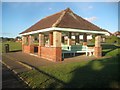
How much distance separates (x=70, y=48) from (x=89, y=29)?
9.98 ft

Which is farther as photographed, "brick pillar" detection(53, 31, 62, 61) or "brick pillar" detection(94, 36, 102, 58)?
"brick pillar" detection(94, 36, 102, 58)

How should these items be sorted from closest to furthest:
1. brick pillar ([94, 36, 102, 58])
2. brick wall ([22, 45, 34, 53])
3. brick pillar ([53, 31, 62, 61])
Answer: brick pillar ([53, 31, 62, 61]), brick pillar ([94, 36, 102, 58]), brick wall ([22, 45, 34, 53])

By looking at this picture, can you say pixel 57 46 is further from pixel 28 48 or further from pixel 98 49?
pixel 28 48

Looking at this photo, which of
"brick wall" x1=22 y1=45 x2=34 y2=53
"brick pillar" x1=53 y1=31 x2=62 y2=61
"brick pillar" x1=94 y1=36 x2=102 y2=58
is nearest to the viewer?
"brick pillar" x1=53 y1=31 x2=62 y2=61

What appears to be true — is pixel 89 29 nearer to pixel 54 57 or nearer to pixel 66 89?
pixel 54 57

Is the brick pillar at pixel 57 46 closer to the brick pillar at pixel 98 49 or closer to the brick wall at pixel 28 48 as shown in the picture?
the brick pillar at pixel 98 49

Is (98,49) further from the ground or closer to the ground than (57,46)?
closer to the ground

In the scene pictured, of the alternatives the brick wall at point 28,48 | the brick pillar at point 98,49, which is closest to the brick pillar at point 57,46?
the brick pillar at point 98,49

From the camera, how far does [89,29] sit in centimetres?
1911

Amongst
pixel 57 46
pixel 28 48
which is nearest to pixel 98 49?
pixel 57 46

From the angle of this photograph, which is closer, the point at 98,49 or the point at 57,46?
the point at 57,46

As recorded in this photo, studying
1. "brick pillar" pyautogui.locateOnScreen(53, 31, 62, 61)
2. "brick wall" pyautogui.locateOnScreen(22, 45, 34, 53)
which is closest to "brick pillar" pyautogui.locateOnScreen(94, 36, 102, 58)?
"brick pillar" pyautogui.locateOnScreen(53, 31, 62, 61)

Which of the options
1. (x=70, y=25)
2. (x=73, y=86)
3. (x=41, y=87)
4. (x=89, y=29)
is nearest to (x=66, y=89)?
(x=73, y=86)

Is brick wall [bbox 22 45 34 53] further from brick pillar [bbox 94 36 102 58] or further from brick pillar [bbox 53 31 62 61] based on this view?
brick pillar [bbox 53 31 62 61]
